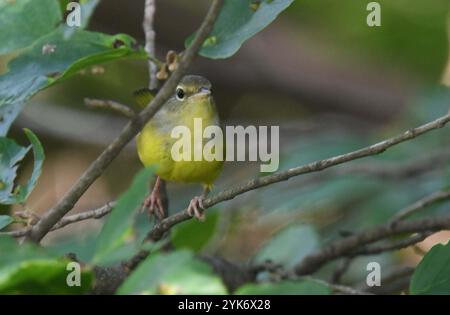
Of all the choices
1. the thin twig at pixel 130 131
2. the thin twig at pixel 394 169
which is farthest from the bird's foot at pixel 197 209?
the thin twig at pixel 394 169

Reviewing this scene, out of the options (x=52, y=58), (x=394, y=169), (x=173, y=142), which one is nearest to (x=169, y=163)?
(x=173, y=142)

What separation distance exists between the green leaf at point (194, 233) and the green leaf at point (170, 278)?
3.67 ft

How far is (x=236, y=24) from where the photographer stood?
1.48 m

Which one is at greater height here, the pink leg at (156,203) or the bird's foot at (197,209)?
the pink leg at (156,203)

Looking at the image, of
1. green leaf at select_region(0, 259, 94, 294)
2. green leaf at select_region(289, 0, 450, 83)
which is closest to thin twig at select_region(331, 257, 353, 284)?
green leaf at select_region(0, 259, 94, 294)

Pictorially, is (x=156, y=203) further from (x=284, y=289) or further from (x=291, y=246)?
(x=284, y=289)

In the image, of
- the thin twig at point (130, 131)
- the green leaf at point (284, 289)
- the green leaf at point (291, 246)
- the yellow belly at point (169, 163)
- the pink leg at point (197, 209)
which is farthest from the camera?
the green leaf at point (291, 246)

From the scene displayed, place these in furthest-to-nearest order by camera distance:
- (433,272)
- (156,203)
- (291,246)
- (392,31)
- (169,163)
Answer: (392,31), (291,246), (156,203), (169,163), (433,272)

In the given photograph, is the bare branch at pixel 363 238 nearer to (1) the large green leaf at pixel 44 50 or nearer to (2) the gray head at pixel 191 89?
(2) the gray head at pixel 191 89

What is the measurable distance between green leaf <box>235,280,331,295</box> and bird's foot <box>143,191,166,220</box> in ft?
3.12

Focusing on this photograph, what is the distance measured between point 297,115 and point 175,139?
2191 millimetres

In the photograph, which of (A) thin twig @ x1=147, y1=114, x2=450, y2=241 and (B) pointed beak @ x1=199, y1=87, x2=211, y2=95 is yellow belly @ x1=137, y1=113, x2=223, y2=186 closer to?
(B) pointed beak @ x1=199, y1=87, x2=211, y2=95

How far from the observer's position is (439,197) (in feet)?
6.70

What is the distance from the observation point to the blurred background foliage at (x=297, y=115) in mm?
2756
